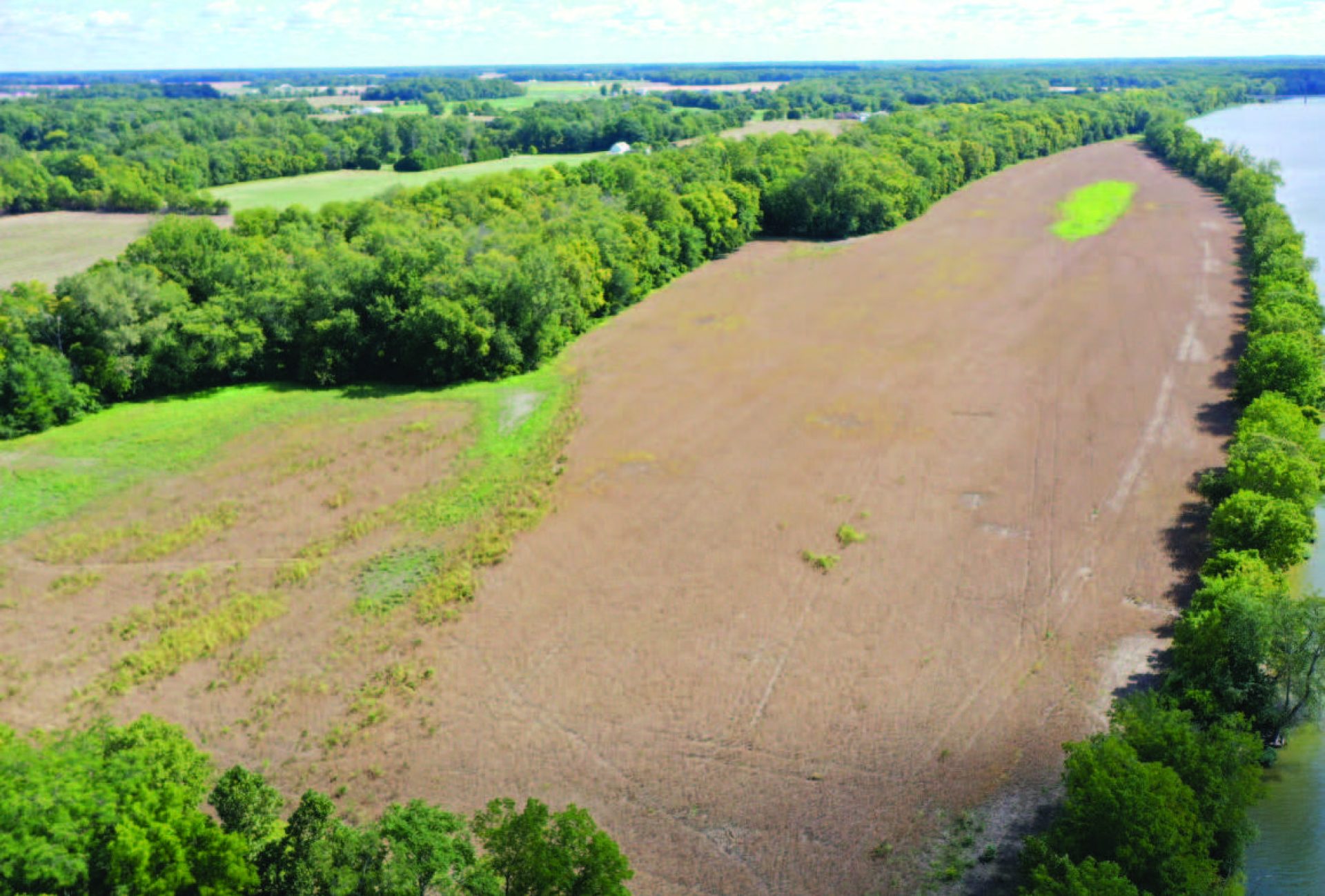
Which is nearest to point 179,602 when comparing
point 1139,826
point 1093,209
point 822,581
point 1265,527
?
point 822,581

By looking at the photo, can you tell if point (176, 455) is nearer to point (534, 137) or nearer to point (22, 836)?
point (22, 836)

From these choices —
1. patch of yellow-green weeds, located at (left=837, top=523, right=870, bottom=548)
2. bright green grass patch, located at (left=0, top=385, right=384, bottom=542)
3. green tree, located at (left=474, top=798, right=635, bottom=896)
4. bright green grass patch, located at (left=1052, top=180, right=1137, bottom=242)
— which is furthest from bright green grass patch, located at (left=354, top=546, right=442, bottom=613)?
bright green grass patch, located at (left=1052, top=180, right=1137, bottom=242)

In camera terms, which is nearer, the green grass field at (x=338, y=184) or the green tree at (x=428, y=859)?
the green tree at (x=428, y=859)

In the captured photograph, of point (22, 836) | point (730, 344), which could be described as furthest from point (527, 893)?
point (730, 344)

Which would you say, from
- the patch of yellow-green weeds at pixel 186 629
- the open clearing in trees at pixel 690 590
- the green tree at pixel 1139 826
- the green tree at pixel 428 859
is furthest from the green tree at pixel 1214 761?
the patch of yellow-green weeds at pixel 186 629

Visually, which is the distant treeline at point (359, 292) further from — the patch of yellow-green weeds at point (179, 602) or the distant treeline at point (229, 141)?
the distant treeline at point (229, 141)
